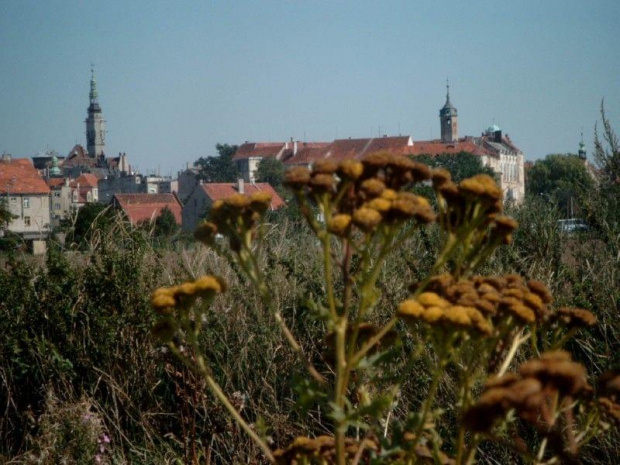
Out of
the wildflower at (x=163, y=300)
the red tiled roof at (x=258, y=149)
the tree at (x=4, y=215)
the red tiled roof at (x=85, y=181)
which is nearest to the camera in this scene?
the wildflower at (x=163, y=300)

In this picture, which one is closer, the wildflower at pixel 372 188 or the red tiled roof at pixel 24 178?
the wildflower at pixel 372 188

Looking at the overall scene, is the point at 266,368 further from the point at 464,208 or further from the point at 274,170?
the point at 274,170

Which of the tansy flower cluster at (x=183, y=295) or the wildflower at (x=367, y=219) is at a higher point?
the wildflower at (x=367, y=219)

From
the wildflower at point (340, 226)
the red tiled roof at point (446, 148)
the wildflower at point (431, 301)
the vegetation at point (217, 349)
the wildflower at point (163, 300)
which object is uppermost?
the red tiled roof at point (446, 148)

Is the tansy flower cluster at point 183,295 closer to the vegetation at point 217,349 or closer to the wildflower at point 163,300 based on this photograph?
the wildflower at point 163,300

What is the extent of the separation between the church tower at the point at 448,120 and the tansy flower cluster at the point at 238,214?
13515 cm

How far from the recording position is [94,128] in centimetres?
17112

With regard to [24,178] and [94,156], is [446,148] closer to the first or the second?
[24,178]

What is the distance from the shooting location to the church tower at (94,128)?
171125mm

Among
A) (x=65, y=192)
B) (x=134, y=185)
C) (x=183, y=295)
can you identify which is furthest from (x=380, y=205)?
(x=134, y=185)

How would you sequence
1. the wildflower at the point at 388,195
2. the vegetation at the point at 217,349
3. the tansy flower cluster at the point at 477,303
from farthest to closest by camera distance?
1. the vegetation at the point at 217,349
2. the wildflower at the point at 388,195
3. the tansy flower cluster at the point at 477,303

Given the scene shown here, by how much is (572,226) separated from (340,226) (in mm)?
4909

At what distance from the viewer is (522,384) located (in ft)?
3.84

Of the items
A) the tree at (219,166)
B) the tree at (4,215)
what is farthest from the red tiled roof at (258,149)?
the tree at (4,215)
